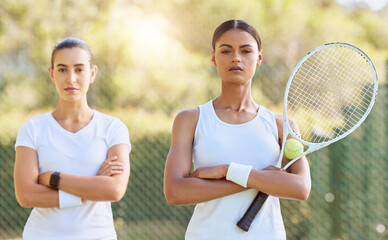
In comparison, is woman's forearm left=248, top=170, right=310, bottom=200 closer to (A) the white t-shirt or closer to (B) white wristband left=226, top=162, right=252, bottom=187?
(B) white wristband left=226, top=162, right=252, bottom=187

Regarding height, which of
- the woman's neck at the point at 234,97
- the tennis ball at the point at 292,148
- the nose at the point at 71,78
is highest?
the nose at the point at 71,78

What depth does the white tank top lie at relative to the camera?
279 centimetres

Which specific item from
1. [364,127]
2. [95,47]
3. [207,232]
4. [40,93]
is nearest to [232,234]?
[207,232]

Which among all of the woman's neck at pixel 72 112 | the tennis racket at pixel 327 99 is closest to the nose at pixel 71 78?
the woman's neck at pixel 72 112

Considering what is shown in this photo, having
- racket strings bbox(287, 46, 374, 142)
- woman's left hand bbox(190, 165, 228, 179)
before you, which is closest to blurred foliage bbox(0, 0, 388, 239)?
racket strings bbox(287, 46, 374, 142)

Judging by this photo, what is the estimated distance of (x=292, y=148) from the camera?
9.55ft

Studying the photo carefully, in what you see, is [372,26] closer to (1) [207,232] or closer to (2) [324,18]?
(2) [324,18]

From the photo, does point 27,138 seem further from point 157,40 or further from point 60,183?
point 157,40

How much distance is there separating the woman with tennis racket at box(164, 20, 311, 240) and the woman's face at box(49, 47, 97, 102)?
2.01 feet

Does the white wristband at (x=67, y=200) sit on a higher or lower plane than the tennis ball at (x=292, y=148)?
lower

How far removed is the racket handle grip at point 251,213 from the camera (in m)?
2.75

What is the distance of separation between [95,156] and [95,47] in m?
8.55

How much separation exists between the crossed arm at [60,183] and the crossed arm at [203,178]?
38 cm

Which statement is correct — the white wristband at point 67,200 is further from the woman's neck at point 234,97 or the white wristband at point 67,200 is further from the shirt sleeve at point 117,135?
the woman's neck at point 234,97
